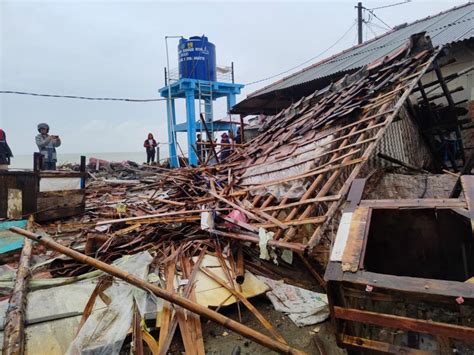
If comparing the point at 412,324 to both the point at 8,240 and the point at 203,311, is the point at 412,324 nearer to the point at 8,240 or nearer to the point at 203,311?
the point at 203,311

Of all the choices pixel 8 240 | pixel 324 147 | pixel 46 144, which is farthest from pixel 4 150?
pixel 324 147

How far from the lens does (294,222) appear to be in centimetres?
327

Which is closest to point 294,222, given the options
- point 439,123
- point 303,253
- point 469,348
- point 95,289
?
point 303,253

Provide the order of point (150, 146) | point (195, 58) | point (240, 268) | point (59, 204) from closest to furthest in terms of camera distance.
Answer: point (240, 268) < point (59, 204) < point (150, 146) < point (195, 58)

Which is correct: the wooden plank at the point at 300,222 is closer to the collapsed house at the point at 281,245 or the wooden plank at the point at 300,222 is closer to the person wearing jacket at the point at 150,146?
the collapsed house at the point at 281,245

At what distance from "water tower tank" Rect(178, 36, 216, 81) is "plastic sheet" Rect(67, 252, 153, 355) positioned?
18134mm

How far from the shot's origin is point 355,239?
6.80ft

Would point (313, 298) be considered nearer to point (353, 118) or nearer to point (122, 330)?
point (122, 330)

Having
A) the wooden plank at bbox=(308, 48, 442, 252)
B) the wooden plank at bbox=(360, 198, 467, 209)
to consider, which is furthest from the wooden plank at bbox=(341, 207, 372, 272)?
the wooden plank at bbox=(308, 48, 442, 252)

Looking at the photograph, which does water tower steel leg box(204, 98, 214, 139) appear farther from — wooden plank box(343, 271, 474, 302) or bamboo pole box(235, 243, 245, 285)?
wooden plank box(343, 271, 474, 302)

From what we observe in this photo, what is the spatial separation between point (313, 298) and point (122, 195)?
6.79 meters

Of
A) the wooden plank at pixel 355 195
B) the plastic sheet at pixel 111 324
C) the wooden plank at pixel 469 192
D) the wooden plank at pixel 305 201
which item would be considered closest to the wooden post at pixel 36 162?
the plastic sheet at pixel 111 324

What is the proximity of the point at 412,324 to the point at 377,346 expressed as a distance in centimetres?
30

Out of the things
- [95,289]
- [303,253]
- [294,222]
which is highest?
[294,222]
